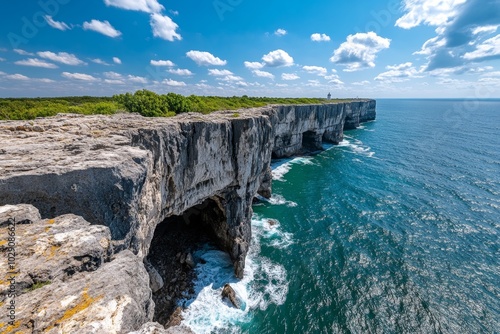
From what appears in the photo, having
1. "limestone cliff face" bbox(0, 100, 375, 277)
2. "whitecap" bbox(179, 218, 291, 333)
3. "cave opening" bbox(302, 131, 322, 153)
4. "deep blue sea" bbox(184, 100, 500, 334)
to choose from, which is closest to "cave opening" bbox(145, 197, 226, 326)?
"whitecap" bbox(179, 218, 291, 333)

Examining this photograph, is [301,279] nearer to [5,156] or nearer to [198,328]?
[198,328]

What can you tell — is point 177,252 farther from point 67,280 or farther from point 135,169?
point 67,280

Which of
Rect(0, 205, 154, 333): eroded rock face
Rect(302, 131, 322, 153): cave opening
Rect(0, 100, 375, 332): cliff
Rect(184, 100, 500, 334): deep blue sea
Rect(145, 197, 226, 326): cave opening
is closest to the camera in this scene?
Rect(0, 205, 154, 333): eroded rock face

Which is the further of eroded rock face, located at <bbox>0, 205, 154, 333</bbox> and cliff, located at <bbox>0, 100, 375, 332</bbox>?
cliff, located at <bbox>0, 100, 375, 332</bbox>

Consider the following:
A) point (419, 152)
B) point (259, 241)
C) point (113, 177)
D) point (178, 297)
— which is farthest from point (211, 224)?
point (419, 152)

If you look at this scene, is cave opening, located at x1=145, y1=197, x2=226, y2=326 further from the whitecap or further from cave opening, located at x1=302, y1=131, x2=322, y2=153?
cave opening, located at x1=302, y1=131, x2=322, y2=153
